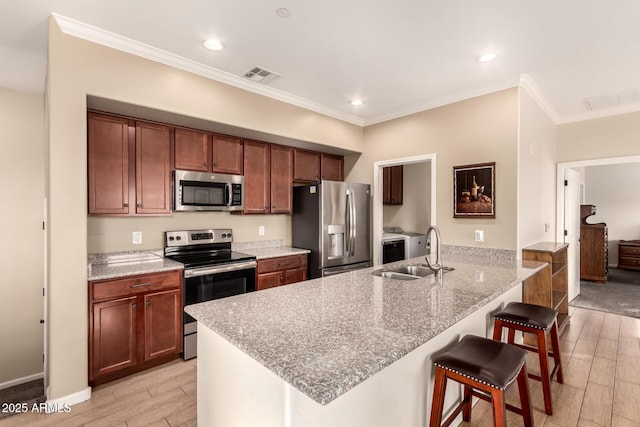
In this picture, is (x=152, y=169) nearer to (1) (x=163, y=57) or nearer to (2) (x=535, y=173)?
(1) (x=163, y=57)

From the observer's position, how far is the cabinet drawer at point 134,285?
8.07 ft

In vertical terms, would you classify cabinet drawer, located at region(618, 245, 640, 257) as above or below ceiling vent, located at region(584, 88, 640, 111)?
below

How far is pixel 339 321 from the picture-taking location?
1391 mm

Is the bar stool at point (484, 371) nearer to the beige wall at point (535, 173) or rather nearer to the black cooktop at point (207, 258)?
the beige wall at point (535, 173)

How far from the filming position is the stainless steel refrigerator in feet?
12.6

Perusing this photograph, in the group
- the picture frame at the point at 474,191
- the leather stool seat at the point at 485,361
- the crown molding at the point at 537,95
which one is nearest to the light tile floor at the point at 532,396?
the leather stool seat at the point at 485,361

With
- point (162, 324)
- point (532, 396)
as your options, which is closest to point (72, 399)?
point (162, 324)

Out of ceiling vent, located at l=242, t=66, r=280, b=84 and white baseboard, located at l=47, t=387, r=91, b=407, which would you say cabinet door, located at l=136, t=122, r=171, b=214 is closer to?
ceiling vent, located at l=242, t=66, r=280, b=84

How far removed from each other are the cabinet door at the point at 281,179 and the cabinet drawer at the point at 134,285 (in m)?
1.48

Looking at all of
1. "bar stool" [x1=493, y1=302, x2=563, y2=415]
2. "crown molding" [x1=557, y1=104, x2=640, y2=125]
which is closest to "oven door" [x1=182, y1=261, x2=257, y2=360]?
Answer: "bar stool" [x1=493, y1=302, x2=563, y2=415]

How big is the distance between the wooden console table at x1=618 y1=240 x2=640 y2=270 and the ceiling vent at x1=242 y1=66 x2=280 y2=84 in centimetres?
823

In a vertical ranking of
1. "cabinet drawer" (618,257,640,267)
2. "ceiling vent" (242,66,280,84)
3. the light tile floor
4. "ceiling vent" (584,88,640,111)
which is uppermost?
"ceiling vent" (242,66,280,84)

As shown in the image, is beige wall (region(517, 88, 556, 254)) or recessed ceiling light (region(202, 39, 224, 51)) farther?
beige wall (region(517, 88, 556, 254))

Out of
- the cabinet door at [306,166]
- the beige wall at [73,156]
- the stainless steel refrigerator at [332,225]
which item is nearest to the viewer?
the beige wall at [73,156]
